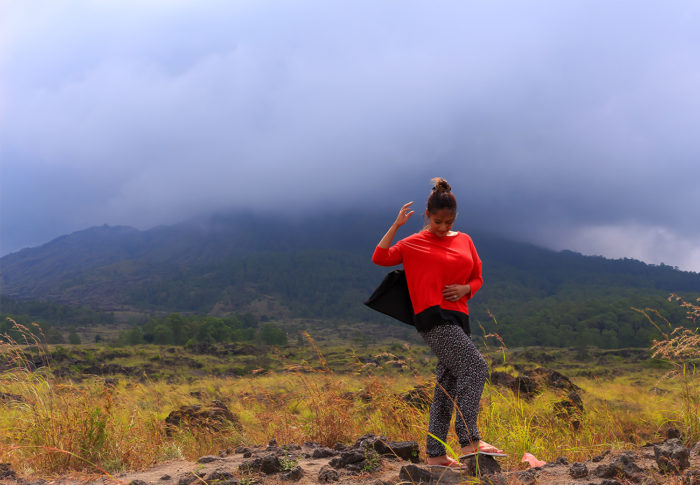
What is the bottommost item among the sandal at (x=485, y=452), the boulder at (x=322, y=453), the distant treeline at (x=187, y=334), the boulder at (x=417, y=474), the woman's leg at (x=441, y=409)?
the distant treeline at (x=187, y=334)

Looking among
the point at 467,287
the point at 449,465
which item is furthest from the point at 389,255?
the point at 449,465

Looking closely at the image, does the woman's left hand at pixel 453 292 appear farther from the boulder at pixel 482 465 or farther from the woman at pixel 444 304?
the boulder at pixel 482 465

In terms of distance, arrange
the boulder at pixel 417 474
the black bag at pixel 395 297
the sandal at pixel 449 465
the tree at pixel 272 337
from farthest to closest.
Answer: the tree at pixel 272 337, the black bag at pixel 395 297, the sandal at pixel 449 465, the boulder at pixel 417 474

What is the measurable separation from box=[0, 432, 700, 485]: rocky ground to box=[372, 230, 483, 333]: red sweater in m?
0.96

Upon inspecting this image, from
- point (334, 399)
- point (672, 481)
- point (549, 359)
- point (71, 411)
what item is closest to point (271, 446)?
point (334, 399)

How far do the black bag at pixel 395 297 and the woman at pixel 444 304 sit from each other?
0.33 ft

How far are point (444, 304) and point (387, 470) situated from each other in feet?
4.30

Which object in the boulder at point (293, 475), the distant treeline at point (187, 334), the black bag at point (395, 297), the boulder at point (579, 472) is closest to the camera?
the boulder at point (579, 472)

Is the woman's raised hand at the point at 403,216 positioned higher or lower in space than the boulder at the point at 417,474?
higher

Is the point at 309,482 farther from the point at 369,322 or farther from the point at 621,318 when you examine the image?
the point at 369,322

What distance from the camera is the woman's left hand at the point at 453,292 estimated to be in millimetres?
3135

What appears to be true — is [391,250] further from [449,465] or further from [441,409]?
[449,465]

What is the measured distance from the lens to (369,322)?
156 meters

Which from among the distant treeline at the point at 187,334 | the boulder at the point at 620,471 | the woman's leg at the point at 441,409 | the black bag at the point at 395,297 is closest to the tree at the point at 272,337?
the distant treeline at the point at 187,334
